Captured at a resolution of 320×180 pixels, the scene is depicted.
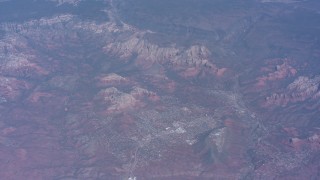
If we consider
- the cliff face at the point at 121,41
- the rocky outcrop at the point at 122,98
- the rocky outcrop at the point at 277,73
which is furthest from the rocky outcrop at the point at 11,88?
the rocky outcrop at the point at 277,73

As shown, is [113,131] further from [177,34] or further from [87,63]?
[177,34]

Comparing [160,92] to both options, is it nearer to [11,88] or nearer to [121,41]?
[121,41]

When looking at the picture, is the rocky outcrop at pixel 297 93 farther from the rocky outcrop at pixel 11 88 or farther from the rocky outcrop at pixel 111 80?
the rocky outcrop at pixel 11 88

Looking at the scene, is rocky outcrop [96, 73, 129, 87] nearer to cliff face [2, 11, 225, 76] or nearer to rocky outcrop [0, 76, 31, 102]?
cliff face [2, 11, 225, 76]

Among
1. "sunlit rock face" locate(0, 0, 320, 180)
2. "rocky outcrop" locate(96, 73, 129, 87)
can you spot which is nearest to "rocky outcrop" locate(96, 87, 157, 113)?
"sunlit rock face" locate(0, 0, 320, 180)

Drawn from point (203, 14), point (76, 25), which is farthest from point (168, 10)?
point (76, 25)
